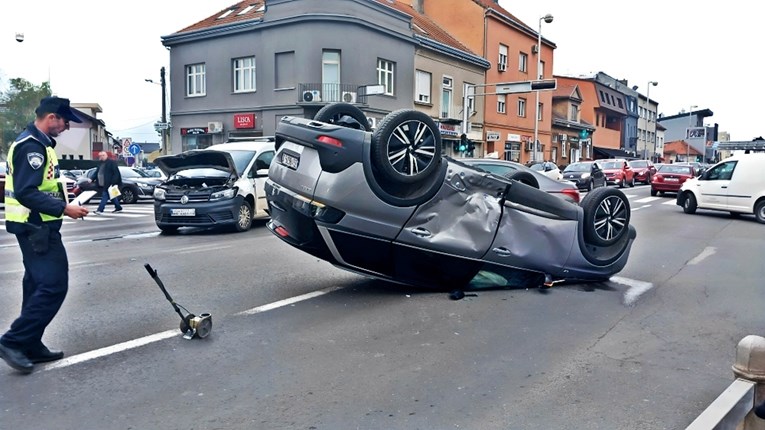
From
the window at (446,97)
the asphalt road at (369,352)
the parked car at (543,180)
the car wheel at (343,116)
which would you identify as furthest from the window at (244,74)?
the car wheel at (343,116)

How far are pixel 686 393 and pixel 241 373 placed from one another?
308cm

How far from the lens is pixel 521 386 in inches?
168

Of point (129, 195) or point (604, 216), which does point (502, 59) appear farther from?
point (604, 216)

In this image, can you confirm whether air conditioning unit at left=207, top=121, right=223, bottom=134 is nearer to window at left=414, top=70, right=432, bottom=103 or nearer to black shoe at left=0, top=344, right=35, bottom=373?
window at left=414, top=70, right=432, bottom=103

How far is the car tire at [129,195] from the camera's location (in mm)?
23453

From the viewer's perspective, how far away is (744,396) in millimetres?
3615

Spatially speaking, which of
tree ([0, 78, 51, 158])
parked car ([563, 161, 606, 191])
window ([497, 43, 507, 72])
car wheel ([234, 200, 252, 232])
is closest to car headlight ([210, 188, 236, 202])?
car wheel ([234, 200, 252, 232])

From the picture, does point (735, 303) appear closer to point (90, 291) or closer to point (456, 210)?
point (456, 210)

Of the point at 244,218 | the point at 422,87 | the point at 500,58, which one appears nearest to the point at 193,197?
the point at 244,218

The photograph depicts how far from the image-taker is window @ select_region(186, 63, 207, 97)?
105ft

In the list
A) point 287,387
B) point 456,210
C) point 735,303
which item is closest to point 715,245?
point 735,303

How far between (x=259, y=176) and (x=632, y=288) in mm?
8204

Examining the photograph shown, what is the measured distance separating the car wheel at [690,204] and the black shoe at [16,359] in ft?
58.5

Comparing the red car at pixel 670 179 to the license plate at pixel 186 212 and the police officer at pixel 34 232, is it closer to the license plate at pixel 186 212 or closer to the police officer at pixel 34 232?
the license plate at pixel 186 212
